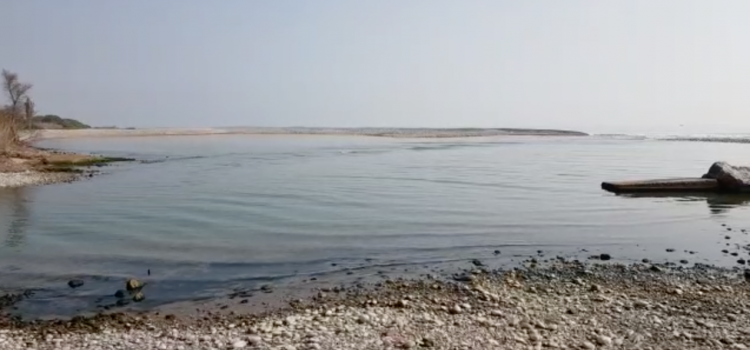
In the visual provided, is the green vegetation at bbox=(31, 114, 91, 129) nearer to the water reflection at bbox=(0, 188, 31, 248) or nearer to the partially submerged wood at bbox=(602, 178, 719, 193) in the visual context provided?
the water reflection at bbox=(0, 188, 31, 248)

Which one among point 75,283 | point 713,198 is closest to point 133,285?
point 75,283

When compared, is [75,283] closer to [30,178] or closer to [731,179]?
[30,178]

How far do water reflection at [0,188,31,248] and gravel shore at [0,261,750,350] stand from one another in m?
8.59

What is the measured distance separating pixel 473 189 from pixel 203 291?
19950 millimetres

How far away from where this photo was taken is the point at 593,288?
10.8 meters

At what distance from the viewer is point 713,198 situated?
2588 cm

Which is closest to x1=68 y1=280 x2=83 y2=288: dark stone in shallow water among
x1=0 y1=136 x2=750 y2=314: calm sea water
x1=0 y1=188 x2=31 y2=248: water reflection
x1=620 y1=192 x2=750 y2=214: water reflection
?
x1=0 y1=136 x2=750 y2=314: calm sea water

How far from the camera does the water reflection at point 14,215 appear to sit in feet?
54.0

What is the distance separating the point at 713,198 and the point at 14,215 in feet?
90.1

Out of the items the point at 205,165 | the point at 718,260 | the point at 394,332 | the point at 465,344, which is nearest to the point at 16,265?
the point at 394,332

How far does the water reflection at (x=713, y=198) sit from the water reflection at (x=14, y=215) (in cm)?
2309

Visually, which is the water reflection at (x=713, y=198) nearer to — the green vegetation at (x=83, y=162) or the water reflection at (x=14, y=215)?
the water reflection at (x=14, y=215)

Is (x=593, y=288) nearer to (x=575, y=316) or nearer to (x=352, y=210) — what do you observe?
(x=575, y=316)

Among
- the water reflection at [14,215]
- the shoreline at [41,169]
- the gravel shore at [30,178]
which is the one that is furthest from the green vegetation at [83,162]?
the water reflection at [14,215]
